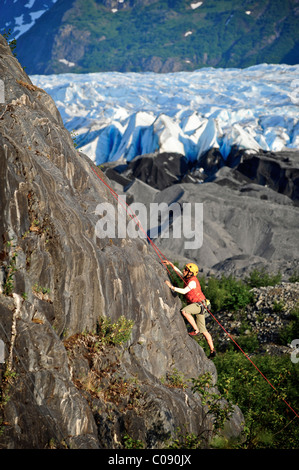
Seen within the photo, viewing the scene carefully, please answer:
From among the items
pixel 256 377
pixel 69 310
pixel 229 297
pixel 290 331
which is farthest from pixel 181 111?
pixel 69 310

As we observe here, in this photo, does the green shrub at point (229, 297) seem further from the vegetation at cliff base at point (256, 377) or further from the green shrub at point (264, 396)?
the green shrub at point (264, 396)

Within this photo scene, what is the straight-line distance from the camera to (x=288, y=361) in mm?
20016

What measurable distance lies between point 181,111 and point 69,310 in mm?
103025

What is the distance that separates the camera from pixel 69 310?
367 inches

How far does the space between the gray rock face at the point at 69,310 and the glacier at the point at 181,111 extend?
230 ft

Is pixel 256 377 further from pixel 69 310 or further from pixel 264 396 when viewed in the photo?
pixel 69 310

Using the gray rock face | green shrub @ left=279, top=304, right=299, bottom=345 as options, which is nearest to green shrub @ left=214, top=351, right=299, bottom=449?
the gray rock face

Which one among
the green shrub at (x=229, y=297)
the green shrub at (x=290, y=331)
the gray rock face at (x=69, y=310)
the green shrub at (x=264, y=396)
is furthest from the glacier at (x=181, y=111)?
the gray rock face at (x=69, y=310)

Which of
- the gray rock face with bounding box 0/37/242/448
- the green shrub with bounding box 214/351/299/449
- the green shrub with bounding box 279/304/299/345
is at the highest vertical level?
the gray rock face with bounding box 0/37/242/448

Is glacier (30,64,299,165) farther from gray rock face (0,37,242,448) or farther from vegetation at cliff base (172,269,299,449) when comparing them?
gray rock face (0,37,242,448)

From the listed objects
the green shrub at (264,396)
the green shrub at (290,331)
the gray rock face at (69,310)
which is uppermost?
the gray rock face at (69,310)

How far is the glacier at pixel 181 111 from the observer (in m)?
84.6

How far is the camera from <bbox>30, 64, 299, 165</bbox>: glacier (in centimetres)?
8456

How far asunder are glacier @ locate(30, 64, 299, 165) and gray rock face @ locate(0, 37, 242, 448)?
230 ft
